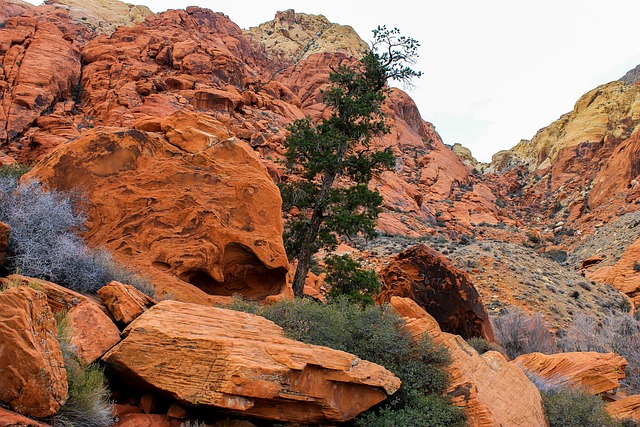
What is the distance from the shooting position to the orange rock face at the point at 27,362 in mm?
3348

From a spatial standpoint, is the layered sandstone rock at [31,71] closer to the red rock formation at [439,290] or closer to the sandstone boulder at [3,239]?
the sandstone boulder at [3,239]

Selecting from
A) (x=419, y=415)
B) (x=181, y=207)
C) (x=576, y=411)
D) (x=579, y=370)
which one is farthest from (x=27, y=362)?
(x=579, y=370)

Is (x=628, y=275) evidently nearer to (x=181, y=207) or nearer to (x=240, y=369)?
(x=181, y=207)

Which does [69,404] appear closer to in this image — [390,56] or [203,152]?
[203,152]

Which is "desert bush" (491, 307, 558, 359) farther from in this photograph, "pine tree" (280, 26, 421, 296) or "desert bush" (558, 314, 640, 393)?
"pine tree" (280, 26, 421, 296)

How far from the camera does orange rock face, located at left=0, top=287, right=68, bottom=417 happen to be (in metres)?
3.35

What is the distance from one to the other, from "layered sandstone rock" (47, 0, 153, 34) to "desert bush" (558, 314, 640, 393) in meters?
A: 58.3

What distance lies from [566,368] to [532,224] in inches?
1725

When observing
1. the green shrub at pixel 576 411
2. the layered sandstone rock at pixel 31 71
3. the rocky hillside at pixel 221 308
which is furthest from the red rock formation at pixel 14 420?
the layered sandstone rock at pixel 31 71

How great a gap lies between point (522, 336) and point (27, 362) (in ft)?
38.4

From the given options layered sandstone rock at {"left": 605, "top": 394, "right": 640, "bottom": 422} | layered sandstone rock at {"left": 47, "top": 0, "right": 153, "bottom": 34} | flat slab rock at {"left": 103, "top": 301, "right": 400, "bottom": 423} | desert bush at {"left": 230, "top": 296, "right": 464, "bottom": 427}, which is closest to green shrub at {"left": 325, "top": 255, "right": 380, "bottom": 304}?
desert bush at {"left": 230, "top": 296, "right": 464, "bottom": 427}

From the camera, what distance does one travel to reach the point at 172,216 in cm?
816

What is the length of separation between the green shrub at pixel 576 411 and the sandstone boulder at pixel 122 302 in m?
6.31

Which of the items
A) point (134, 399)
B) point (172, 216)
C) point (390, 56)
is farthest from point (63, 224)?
point (390, 56)
